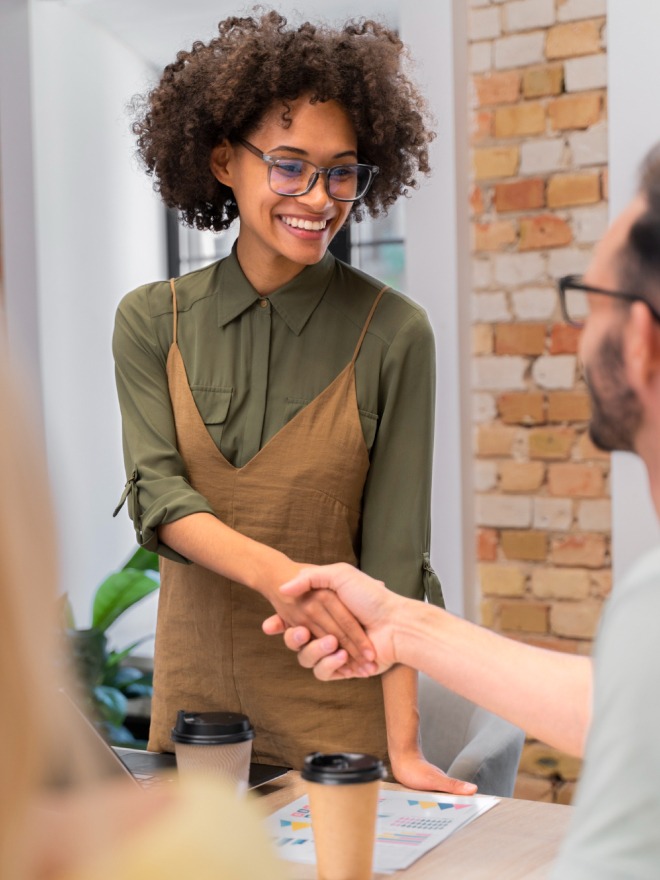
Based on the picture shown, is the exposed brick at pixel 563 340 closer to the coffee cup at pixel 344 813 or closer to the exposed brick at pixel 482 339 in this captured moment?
the exposed brick at pixel 482 339

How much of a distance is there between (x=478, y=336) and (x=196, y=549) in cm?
162

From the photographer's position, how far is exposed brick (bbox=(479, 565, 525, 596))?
10.8ft

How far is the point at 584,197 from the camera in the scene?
10.3ft

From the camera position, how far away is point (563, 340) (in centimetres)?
319

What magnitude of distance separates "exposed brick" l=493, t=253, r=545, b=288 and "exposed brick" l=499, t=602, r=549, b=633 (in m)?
0.90

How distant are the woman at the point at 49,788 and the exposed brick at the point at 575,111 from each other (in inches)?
108

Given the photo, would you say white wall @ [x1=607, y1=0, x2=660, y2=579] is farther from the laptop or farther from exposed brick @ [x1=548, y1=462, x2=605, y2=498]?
the laptop

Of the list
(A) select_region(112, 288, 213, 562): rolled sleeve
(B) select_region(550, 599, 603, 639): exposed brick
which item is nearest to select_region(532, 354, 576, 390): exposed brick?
(B) select_region(550, 599, 603, 639): exposed brick

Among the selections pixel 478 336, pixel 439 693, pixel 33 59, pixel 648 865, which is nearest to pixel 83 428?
pixel 33 59

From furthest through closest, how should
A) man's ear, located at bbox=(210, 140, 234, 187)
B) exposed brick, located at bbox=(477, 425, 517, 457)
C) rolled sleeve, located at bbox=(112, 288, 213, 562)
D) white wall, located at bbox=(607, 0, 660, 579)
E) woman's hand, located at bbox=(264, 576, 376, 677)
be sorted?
exposed brick, located at bbox=(477, 425, 517, 457)
white wall, located at bbox=(607, 0, 660, 579)
man's ear, located at bbox=(210, 140, 234, 187)
rolled sleeve, located at bbox=(112, 288, 213, 562)
woman's hand, located at bbox=(264, 576, 376, 677)

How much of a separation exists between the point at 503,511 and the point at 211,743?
1908 millimetres

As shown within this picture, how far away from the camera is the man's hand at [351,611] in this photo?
1.78 meters

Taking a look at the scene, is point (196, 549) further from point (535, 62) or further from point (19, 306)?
point (19, 306)

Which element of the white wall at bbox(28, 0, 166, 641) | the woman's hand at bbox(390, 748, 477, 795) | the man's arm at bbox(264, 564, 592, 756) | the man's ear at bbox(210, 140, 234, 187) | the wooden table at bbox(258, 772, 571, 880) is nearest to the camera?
the wooden table at bbox(258, 772, 571, 880)
